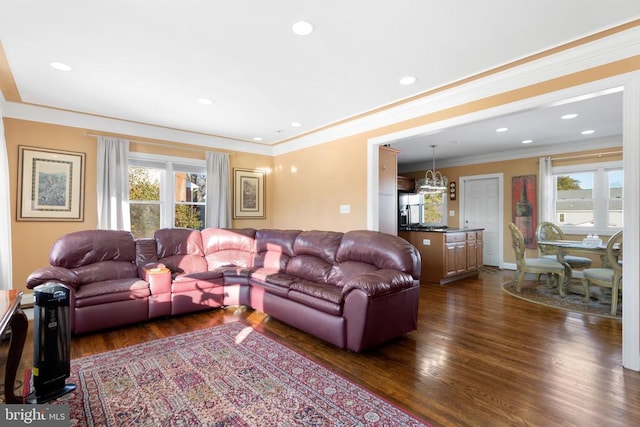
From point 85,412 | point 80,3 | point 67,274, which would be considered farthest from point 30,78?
point 85,412

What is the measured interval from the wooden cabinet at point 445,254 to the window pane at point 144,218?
4.53m

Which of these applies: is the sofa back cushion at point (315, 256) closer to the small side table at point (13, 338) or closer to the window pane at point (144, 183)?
the small side table at point (13, 338)

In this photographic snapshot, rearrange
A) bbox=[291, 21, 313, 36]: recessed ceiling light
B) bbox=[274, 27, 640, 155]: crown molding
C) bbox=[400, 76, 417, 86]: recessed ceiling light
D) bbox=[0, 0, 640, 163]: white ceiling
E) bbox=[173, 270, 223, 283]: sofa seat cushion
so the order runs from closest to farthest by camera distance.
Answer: bbox=[0, 0, 640, 163]: white ceiling
bbox=[291, 21, 313, 36]: recessed ceiling light
bbox=[274, 27, 640, 155]: crown molding
bbox=[400, 76, 417, 86]: recessed ceiling light
bbox=[173, 270, 223, 283]: sofa seat cushion

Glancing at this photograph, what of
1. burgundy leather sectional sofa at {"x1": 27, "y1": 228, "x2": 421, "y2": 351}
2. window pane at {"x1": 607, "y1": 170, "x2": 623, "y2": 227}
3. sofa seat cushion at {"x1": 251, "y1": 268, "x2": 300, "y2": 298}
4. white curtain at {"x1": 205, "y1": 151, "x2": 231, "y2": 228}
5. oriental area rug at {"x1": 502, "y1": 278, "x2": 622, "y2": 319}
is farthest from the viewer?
window pane at {"x1": 607, "y1": 170, "x2": 623, "y2": 227}

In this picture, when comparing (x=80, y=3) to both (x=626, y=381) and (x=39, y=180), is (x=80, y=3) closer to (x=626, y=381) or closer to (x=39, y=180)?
(x=39, y=180)

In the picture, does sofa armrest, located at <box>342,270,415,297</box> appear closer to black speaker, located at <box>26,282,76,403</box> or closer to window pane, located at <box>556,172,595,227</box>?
black speaker, located at <box>26,282,76,403</box>

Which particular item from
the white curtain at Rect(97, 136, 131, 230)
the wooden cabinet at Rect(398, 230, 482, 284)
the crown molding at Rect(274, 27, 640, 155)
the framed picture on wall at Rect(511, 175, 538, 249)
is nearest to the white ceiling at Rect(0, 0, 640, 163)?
the crown molding at Rect(274, 27, 640, 155)

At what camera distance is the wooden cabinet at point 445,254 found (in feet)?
17.9

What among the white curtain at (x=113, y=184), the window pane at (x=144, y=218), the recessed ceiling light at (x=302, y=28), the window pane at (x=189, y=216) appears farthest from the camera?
the window pane at (x=189, y=216)

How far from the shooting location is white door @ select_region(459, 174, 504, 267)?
7082 mm

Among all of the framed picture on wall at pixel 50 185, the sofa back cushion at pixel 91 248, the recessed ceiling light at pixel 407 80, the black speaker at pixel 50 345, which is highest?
the recessed ceiling light at pixel 407 80

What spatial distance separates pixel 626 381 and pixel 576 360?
34cm

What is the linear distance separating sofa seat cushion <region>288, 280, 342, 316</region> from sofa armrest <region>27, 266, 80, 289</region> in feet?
7.48

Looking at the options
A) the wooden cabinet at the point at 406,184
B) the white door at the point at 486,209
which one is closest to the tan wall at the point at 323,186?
the wooden cabinet at the point at 406,184
